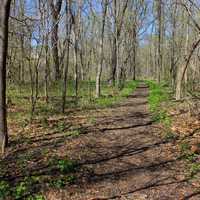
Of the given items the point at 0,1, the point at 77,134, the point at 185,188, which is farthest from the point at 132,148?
the point at 0,1

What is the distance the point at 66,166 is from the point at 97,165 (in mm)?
785

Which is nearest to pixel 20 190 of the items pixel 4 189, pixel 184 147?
pixel 4 189

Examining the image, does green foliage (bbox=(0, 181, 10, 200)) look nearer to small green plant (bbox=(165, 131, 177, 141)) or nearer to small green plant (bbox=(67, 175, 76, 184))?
small green plant (bbox=(67, 175, 76, 184))

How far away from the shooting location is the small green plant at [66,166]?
799 cm

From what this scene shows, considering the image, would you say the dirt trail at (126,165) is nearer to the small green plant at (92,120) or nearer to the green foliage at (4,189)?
the small green plant at (92,120)

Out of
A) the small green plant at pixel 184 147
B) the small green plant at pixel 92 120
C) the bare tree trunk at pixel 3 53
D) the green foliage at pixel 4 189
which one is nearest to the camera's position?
the green foliage at pixel 4 189

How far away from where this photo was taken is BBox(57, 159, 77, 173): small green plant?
7988 mm

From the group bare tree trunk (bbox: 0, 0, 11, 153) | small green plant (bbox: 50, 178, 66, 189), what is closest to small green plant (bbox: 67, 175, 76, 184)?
small green plant (bbox: 50, 178, 66, 189)

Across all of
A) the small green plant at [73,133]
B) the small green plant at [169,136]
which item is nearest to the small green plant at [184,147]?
the small green plant at [169,136]

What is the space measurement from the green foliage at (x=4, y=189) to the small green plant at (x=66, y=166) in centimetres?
119

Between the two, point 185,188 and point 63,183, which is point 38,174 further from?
point 185,188

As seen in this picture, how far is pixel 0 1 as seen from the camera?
909cm

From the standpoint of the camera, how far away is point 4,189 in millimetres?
7000

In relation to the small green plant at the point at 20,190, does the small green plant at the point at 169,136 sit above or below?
above
